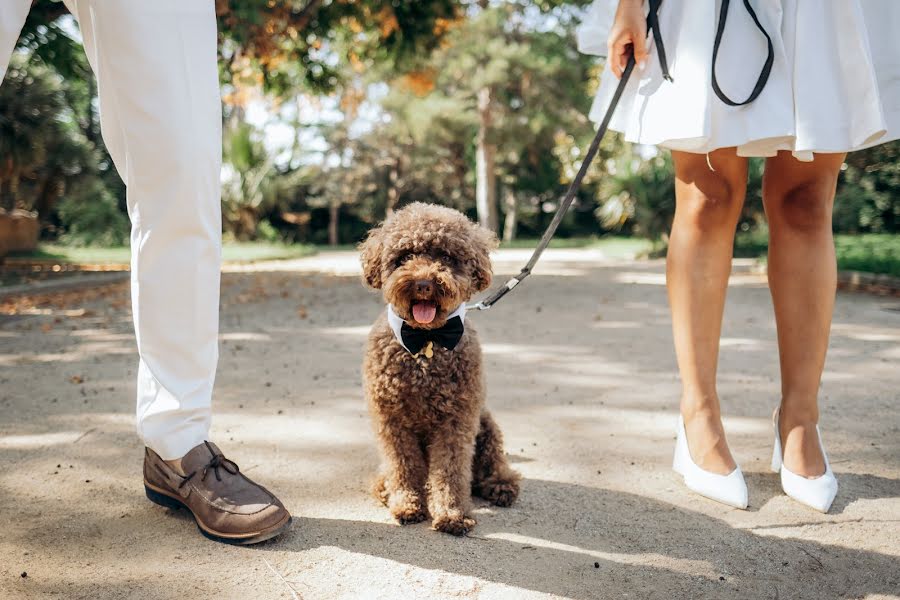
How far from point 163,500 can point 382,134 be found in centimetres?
2411

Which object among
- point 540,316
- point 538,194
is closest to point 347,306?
point 540,316

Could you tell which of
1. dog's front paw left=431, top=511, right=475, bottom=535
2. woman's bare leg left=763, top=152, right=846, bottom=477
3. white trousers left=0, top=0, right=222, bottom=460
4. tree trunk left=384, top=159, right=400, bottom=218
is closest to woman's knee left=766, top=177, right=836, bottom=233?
woman's bare leg left=763, top=152, right=846, bottom=477

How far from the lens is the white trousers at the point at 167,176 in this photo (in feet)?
6.15

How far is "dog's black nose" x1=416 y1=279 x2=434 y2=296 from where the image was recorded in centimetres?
208

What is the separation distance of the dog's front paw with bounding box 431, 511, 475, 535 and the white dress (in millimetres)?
1265

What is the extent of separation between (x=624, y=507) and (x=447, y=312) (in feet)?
2.68

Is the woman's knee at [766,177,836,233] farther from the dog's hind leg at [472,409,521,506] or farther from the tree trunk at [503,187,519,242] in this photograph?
the tree trunk at [503,187,519,242]

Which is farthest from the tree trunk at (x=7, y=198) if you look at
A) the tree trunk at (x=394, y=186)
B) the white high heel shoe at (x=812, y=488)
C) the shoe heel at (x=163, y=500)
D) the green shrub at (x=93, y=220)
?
the white high heel shoe at (x=812, y=488)

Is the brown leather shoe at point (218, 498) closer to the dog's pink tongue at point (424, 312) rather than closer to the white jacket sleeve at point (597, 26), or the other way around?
the dog's pink tongue at point (424, 312)

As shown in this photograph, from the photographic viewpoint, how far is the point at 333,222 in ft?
80.3

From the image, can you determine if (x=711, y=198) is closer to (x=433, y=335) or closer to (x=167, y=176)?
(x=433, y=335)

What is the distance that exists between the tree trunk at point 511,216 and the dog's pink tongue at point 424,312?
78.7ft

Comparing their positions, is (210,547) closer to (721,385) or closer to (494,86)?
(721,385)

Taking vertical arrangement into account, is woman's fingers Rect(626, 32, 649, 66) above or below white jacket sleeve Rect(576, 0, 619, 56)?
below
